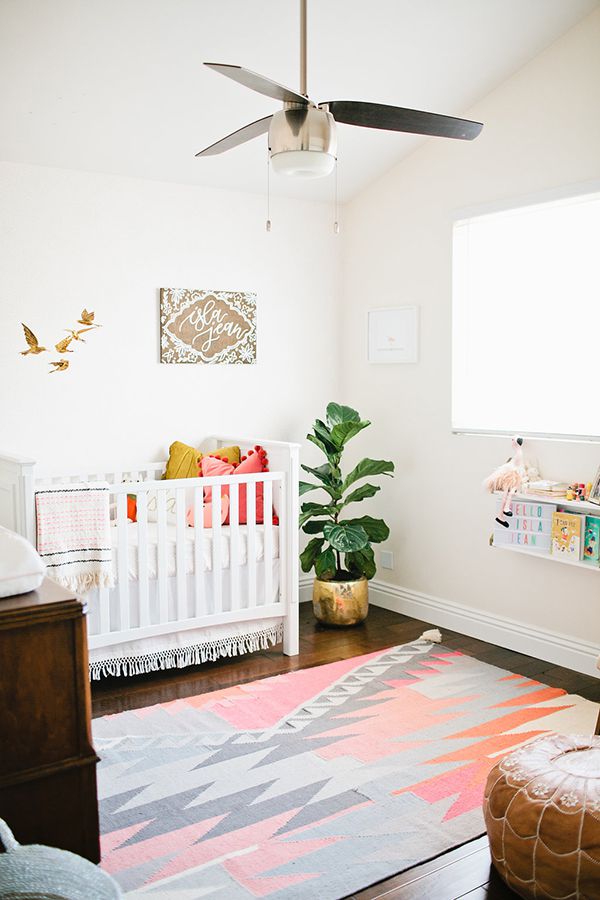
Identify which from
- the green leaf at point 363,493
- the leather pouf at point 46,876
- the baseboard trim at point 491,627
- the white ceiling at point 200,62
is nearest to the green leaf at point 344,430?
the green leaf at point 363,493

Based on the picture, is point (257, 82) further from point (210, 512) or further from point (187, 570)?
A: point (210, 512)

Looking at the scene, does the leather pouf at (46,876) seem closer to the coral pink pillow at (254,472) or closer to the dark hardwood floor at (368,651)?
the dark hardwood floor at (368,651)

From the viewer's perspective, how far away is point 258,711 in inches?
124

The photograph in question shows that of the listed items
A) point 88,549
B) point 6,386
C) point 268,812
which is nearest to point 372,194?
point 6,386

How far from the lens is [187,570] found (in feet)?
11.8

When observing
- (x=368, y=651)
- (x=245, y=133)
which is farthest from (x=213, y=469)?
(x=245, y=133)

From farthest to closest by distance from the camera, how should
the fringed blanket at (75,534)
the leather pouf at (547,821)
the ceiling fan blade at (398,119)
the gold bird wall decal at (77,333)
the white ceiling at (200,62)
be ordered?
1. the gold bird wall decal at (77,333)
2. the fringed blanket at (75,534)
3. the white ceiling at (200,62)
4. the ceiling fan blade at (398,119)
5. the leather pouf at (547,821)

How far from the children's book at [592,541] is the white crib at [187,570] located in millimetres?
1237

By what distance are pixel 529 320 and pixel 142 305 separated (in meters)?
1.83

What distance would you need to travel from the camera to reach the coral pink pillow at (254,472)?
3844 mm

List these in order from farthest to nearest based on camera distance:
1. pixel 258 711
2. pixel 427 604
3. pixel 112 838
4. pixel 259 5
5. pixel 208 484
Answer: pixel 427 604 < pixel 208 484 < pixel 258 711 < pixel 259 5 < pixel 112 838

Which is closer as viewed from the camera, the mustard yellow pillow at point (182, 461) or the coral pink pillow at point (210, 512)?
the coral pink pillow at point (210, 512)

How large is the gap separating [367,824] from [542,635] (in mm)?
1655

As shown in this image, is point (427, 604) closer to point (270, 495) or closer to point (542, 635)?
point (542, 635)
